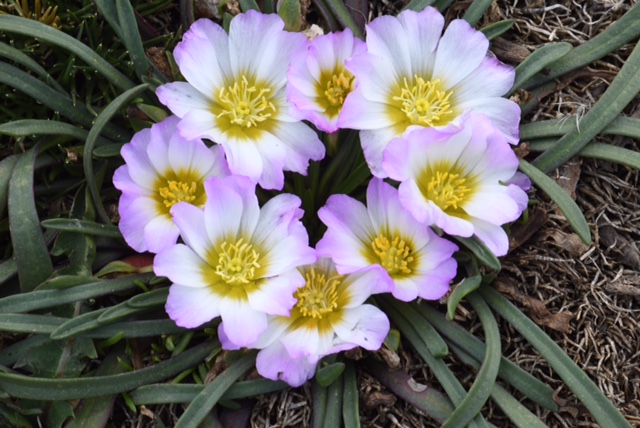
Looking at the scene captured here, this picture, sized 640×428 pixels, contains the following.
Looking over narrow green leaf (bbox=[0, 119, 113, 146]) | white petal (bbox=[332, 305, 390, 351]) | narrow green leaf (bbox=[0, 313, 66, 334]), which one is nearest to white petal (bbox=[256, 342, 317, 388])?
white petal (bbox=[332, 305, 390, 351])

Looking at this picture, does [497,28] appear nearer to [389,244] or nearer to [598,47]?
[598,47]

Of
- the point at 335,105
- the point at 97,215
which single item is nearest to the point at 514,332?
the point at 335,105

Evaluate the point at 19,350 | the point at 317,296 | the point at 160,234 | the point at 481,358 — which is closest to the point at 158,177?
the point at 160,234

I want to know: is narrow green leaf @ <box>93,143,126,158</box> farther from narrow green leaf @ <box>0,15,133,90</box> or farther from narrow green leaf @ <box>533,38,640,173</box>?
narrow green leaf @ <box>533,38,640,173</box>

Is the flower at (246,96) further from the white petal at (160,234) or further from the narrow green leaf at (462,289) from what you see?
the narrow green leaf at (462,289)

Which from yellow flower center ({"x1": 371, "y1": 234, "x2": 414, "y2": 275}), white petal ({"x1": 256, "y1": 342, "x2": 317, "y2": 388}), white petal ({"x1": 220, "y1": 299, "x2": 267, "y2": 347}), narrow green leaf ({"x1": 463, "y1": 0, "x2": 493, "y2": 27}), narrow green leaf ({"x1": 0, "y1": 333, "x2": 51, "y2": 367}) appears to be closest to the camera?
white petal ({"x1": 220, "y1": 299, "x2": 267, "y2": 347})

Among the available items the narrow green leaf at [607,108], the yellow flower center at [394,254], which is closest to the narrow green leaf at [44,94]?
the yellow flower center at [394,254]

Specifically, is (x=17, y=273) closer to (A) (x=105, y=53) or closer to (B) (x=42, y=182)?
(B) (x=42, y=182)
